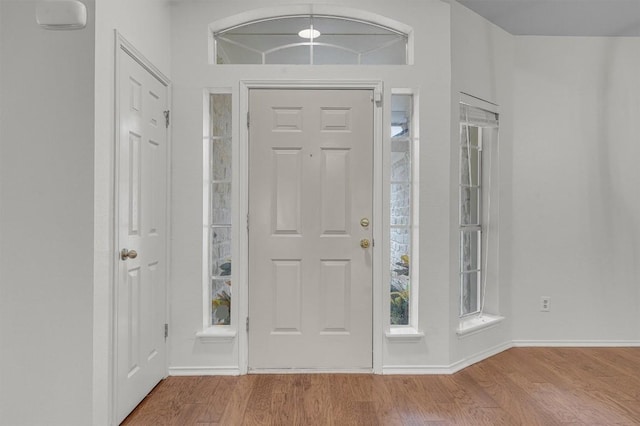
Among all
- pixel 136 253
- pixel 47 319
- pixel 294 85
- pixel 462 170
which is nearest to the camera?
pixel 47 319

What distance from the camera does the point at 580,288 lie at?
3592 mm

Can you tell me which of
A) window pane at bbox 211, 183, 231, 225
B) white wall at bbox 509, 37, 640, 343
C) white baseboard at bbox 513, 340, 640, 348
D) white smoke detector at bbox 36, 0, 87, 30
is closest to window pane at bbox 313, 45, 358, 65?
window pane at bbox 211, 183, 231, 225

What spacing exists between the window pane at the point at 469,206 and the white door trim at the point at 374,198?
2.52 ft

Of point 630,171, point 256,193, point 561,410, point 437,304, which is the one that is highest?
point 630,171

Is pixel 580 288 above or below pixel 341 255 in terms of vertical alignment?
below

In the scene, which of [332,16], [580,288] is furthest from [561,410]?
[332,16]

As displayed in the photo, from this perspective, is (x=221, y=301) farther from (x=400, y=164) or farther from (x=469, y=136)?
(x=469, y=136)

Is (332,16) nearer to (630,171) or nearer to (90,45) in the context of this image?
(90,45)

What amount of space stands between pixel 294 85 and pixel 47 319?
78.5 inches

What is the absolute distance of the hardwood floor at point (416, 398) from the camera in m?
2.30

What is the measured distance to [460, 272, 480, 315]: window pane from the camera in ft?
11.0

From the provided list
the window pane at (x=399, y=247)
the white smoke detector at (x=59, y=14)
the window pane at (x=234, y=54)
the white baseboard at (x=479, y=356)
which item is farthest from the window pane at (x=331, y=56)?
the white baseboard at (x=479, y=356)

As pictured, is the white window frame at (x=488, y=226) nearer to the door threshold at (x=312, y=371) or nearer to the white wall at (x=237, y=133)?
the white wall at (x=237, y=133)

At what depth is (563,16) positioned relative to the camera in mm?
3254
